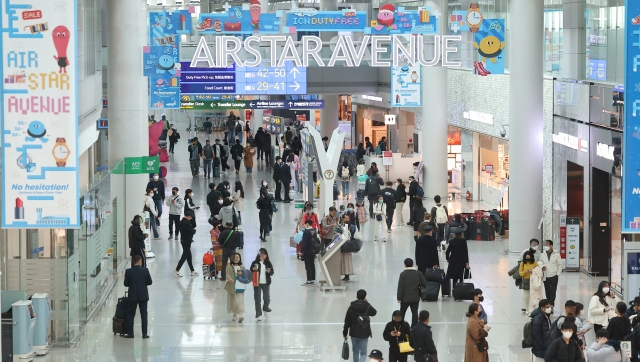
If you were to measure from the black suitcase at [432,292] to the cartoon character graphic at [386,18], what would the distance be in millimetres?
7947

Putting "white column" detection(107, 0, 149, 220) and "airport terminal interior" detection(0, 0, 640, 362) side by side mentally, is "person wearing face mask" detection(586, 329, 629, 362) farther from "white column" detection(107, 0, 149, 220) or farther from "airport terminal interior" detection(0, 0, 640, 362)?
"white column" detection(107, 0, 149, 220)

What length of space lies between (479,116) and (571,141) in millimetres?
9361

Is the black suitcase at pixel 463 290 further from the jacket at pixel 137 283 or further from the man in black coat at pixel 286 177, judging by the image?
the man in black coat at pixel 286 177

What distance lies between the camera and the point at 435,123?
3366 cm

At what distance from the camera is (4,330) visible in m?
14.9

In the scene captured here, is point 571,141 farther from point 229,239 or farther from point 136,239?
point 136,239

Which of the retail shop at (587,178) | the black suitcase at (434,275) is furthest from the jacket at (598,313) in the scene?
the retail shop at (587,178)

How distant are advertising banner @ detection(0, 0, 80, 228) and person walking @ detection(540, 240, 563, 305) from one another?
876 centimetres

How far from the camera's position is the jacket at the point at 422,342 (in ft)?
44.3

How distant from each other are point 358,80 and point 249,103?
4.27m

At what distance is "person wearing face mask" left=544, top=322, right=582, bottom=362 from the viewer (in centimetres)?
1248

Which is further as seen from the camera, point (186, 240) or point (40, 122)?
point (186, 240)

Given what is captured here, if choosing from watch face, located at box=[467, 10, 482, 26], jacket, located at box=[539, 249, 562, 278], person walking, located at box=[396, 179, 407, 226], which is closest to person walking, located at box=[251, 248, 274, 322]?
jacket, located at box=[539, 249, 562, 278]

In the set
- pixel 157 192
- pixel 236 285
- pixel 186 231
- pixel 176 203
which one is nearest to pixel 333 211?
pixel 186 231
